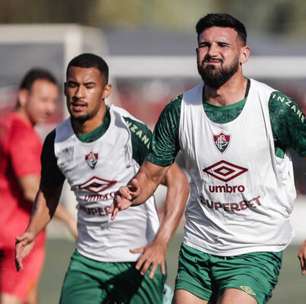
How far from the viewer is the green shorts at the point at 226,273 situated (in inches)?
302

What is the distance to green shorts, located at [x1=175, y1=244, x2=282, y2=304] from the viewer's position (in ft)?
25.2

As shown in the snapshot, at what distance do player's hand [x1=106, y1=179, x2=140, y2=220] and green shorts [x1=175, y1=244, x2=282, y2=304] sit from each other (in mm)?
472

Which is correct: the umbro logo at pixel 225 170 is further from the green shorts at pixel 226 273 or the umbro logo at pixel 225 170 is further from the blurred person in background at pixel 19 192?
the blurred person in background at pixel 19 192

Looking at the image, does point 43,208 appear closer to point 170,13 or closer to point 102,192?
point 102,192

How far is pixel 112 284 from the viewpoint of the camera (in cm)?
866

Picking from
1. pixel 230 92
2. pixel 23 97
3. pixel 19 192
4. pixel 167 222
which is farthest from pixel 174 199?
pixel 23 97

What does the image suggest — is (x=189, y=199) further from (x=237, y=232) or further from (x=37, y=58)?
(x=37, y=58)

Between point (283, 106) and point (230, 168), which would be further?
point (230, 168)

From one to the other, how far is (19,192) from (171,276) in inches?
189

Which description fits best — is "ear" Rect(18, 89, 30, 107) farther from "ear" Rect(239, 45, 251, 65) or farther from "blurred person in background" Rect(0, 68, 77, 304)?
"ear" Rect(239, 45, 251, 65)

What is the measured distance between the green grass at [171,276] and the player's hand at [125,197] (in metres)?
5.55

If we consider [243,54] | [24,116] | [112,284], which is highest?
[243,54]

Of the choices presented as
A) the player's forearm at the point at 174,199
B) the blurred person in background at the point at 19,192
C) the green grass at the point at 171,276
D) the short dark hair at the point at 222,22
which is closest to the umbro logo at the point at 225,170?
the short dark hair at the point at 222,22

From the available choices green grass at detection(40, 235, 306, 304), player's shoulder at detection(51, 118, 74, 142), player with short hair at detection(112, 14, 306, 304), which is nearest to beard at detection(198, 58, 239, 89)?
player with short hair at detection(112, 14, 306, 304)
